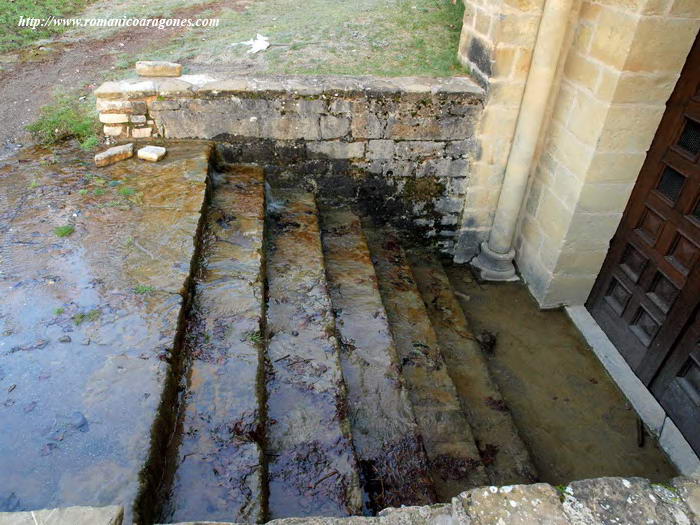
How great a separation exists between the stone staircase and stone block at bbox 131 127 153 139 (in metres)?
0.74

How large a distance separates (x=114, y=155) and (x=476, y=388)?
354cm

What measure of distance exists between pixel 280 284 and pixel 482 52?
2.75 metres

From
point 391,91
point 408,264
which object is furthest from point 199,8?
point 408,264

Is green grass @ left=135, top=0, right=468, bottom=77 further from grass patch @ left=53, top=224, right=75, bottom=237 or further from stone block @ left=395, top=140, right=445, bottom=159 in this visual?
grass patch @ left=53, top=224, right=75, bottom=237

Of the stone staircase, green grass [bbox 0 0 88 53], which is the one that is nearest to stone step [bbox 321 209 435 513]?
the stone staircase

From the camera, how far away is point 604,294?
4.20m

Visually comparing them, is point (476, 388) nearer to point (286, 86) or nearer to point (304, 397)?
point (304, 397)

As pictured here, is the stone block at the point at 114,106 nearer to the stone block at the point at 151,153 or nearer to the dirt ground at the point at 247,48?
the stone block at the point at 151,153

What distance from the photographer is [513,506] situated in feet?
5.13

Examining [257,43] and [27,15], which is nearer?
[257,43]

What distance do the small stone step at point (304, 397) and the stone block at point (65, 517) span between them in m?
0.93

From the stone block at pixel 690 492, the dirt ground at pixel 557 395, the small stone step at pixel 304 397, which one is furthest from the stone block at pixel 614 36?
the stone block at pixel 690 492

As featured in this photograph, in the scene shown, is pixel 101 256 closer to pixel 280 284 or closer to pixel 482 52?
pixel 280 284

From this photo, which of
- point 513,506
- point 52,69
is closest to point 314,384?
point 513,506
